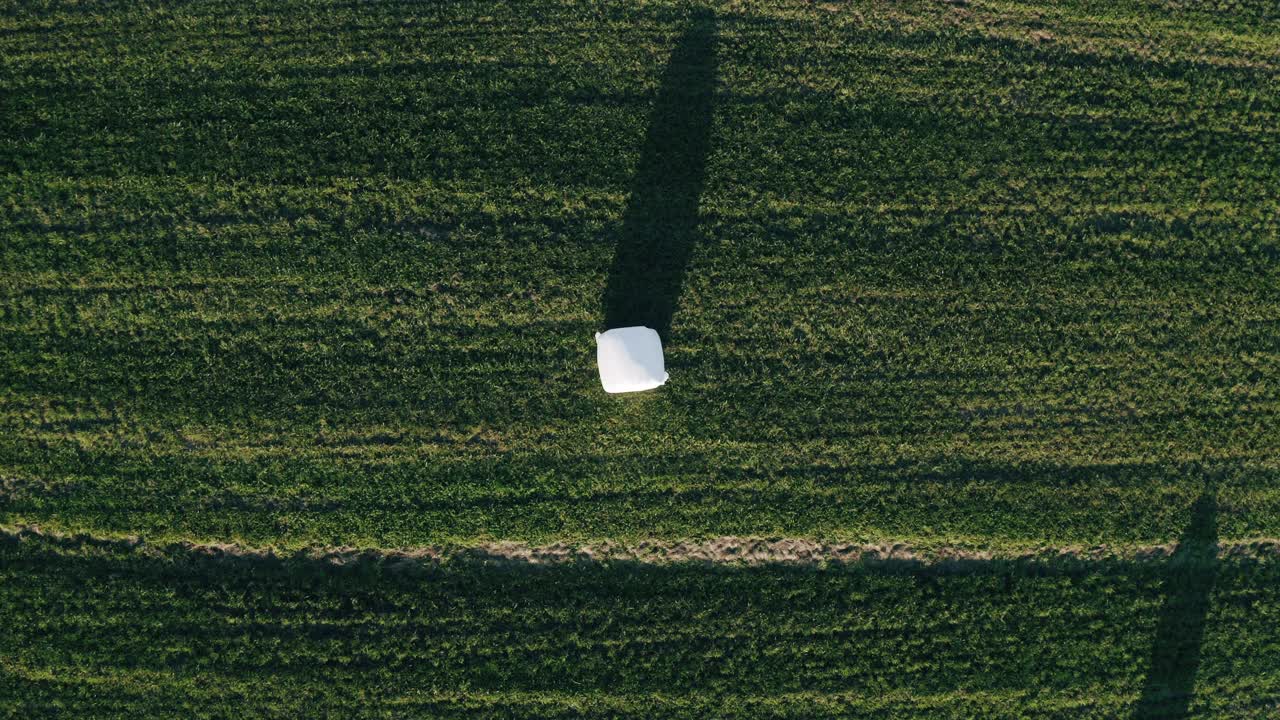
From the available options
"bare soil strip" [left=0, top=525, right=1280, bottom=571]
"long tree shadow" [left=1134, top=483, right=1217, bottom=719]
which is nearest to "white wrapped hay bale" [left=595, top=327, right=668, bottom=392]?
"bare soil strip" [left=0, top=525, right=1280, bottom=571]

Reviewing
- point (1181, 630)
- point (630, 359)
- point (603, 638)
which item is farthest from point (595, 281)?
point (1181, 630)

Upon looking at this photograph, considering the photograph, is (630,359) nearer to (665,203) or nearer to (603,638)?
(665,203)

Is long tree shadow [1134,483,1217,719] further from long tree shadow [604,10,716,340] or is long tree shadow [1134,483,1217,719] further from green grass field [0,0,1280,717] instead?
long tree shadow [604,10,716,340]

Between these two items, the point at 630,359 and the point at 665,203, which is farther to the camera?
the point at 665,203

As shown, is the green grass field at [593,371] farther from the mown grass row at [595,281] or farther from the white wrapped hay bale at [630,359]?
the white wrapped hay bale at [630,359]

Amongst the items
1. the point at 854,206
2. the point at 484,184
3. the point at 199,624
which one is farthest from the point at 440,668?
the point at 854,206

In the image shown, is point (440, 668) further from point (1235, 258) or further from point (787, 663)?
point (1235, 258)
